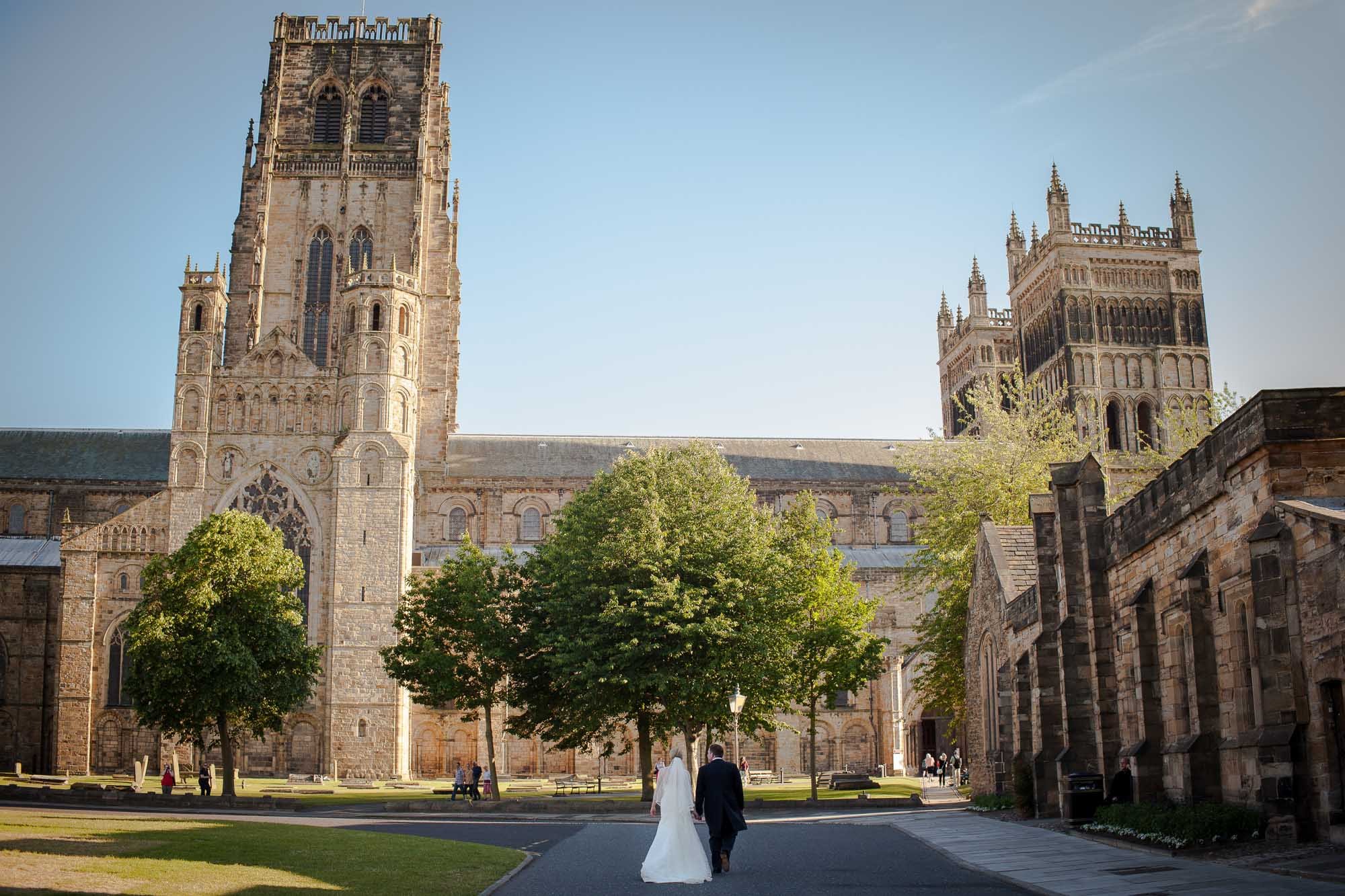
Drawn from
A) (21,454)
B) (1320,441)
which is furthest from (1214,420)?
Result: (21,454)

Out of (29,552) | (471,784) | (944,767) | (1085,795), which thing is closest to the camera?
(1085,795)

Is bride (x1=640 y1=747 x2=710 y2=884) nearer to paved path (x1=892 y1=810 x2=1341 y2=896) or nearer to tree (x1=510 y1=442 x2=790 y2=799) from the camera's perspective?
paved path (x1=892 y1=810 x2=1341 y2=896)

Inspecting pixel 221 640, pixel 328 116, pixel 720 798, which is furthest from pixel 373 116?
pixel 720 798

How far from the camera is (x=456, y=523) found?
68312 millimetres

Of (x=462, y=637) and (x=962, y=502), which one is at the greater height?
(x=962, y=502)

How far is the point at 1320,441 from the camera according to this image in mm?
15000

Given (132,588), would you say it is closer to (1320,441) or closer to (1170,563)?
(1170,563)

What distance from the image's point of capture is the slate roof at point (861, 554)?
212 feet

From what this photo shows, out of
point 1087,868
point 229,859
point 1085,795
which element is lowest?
point 1087,868

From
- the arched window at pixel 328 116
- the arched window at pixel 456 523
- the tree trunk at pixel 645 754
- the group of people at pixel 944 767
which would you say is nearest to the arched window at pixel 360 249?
the arched window at pixel 328 116

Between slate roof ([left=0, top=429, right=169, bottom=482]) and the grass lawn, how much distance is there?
155 ft

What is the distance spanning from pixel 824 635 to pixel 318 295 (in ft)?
128

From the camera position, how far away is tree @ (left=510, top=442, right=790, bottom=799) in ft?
113

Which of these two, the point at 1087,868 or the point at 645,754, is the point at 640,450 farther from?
the point at 1087,868
